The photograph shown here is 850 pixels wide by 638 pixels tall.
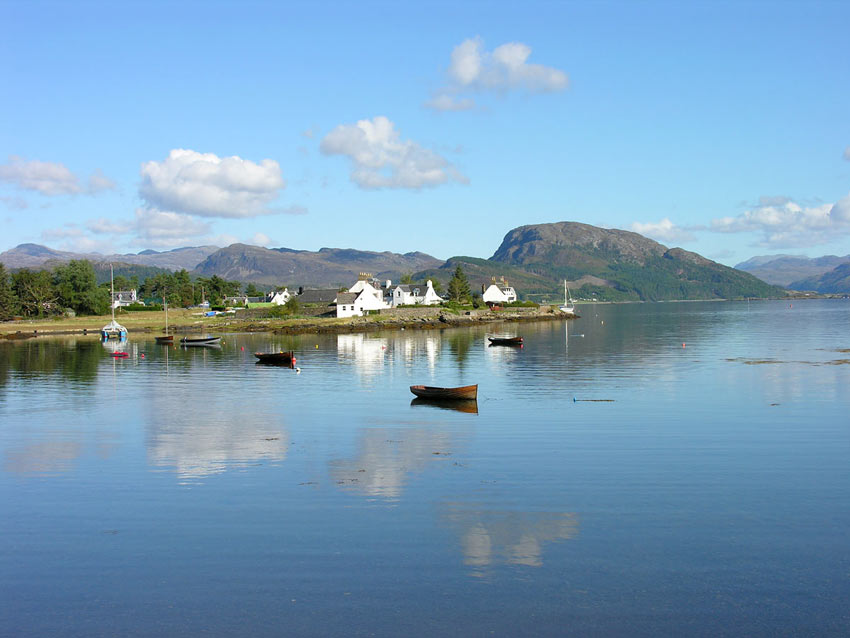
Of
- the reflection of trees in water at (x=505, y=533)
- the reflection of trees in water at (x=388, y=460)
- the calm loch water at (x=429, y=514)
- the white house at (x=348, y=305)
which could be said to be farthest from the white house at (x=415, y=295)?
the reflection of trees in water at (x=505, y=533)

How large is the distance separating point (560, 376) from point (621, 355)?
882 inches

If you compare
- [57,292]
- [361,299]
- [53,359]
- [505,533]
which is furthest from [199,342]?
[505,533]

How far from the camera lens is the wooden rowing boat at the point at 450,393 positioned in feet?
153

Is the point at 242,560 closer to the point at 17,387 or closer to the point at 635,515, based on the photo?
the point at 635,515

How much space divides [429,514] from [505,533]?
2.88m

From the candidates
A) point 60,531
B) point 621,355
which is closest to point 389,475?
point 60,531

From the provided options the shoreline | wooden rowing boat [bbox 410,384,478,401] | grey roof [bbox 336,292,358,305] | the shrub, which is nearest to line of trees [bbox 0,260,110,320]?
the shoreline

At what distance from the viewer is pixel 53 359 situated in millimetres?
82312

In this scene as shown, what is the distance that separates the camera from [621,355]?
80938 millimetres

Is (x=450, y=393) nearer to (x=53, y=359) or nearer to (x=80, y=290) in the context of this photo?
(x=53, y=359)

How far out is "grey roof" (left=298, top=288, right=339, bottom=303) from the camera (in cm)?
16450

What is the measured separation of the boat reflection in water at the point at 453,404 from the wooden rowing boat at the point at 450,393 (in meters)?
0.20

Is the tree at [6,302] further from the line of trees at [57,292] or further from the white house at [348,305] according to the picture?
the white house at [348,305]

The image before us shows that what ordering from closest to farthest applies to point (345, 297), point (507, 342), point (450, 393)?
point (450, 393) < point (507, 342) < point (345, 297)
